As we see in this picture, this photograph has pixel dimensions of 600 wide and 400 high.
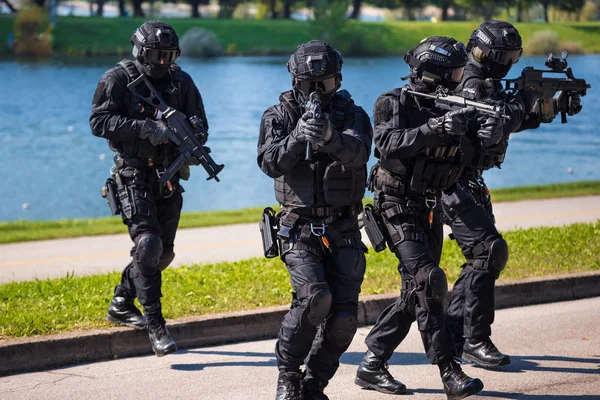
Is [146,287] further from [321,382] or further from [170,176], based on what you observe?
[321,382]

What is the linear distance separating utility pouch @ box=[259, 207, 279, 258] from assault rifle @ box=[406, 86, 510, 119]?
1.20m

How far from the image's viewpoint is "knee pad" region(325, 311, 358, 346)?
18.7ft

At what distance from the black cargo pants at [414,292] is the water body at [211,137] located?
457 inches

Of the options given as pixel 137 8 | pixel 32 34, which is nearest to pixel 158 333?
pixel 32 34

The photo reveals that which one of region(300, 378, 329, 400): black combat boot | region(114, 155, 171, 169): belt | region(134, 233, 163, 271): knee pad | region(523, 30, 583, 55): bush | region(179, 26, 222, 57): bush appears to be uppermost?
region(114, 155, 171, 169): belt

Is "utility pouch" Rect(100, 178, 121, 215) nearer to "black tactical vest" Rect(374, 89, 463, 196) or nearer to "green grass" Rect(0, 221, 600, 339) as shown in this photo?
"green grass" Rect(0, 221, 600, 339)

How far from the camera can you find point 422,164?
626cm

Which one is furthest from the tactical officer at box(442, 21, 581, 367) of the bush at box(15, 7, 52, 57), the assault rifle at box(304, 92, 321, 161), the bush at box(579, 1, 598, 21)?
the bush at box(15, 7, 52, 57)

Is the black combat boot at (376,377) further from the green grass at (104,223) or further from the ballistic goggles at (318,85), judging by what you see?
the green grass at (104,223)

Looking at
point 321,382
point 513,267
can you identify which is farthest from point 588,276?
point 321,382

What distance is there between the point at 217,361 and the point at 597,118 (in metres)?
24.6

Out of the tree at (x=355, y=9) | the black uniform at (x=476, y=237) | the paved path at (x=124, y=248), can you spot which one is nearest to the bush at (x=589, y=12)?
the paved path at (x=124, y=248)

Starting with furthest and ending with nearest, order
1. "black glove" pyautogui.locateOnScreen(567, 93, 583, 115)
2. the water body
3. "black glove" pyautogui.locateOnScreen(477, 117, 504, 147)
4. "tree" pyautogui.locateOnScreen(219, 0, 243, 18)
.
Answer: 1. "tree" pyautogui.locateOnScreen(219, 0, 243, 18)
2. the water body
3. "black glove" pyautogui.locateOnScreen(567, 93, 583, 115)
4. "black glove" pyautogui.locateOnScreen(477, 117, 504, 147)

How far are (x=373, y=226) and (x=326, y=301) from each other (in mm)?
918
